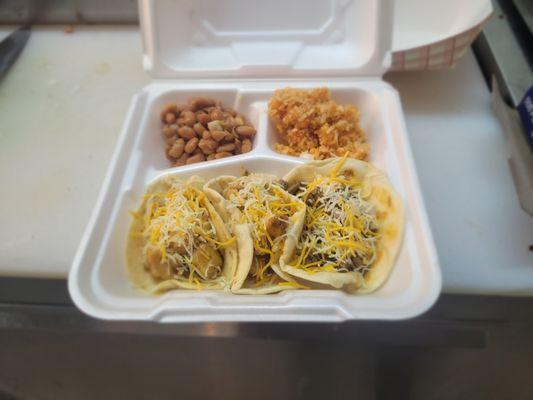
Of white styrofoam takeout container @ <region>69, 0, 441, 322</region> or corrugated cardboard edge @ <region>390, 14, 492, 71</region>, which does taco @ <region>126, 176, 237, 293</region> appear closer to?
white styrofoam takeout container @ <region>69, 0, 441, 322</region>

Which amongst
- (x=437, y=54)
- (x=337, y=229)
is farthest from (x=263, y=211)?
(x=437, y=54)

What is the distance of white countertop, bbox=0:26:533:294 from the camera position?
98cm

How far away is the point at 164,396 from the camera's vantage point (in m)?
1.09

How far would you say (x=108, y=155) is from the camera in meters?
1.25

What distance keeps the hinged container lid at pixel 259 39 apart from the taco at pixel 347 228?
0.37 meters

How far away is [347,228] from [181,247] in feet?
1.21

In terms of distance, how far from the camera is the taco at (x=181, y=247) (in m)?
0.88

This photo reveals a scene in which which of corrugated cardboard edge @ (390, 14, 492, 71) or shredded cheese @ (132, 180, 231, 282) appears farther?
corrugated cardboard edge @ (390, 14, 492, 71)

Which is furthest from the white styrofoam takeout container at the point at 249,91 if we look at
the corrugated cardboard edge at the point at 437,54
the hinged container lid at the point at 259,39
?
the corrugated cardboard edge at the point at 437,54

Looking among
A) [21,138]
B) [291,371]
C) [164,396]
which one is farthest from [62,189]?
[291,371]

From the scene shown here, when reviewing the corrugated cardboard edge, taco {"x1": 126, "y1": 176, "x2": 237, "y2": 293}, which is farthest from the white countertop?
taco {"x1": 126, "y1": 176, "x2": 237, "y2": 293}

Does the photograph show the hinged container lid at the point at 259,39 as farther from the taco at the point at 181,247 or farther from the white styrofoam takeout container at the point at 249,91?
the taco at the point at 181,247

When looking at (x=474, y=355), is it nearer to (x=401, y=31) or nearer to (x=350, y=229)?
(x=350, y=229)

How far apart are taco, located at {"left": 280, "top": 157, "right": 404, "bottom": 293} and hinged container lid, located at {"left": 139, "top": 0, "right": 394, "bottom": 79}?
37 cm
